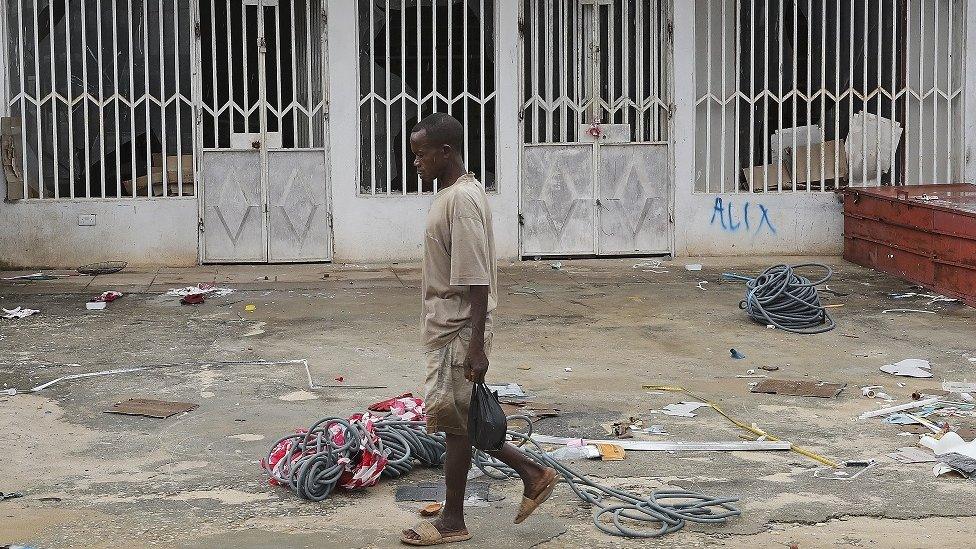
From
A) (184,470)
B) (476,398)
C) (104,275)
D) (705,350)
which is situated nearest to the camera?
(476,398)

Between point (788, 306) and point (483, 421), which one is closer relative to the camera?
point (483, 421)

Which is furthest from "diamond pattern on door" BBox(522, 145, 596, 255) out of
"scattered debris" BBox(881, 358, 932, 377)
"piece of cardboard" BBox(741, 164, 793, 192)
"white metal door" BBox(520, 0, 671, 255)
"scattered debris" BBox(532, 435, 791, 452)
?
"scattered debris" BBox(532, 435, 791, 452)

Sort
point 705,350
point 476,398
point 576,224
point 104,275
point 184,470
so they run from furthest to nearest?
point 576,224 → point 104,275 → point 705,350 → point 184,470 → point 476,398

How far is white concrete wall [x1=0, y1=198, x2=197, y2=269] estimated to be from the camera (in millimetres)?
12734

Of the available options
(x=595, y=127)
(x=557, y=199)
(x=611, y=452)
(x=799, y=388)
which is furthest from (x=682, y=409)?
(x=595, y=127)

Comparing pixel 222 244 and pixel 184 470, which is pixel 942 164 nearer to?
pixel 222 244

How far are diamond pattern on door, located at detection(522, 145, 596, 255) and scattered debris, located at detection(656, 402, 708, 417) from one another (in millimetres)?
6048

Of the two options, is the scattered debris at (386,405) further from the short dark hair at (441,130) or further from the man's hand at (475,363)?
the short dark hair at (441,130)

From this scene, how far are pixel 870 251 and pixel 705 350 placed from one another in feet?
14.5

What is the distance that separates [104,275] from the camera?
12492 millimetres

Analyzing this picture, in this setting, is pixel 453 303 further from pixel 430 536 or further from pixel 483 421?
pixel 430 536

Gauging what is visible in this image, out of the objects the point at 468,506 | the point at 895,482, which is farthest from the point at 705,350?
the point at 468,506

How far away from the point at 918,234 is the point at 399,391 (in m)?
5.93

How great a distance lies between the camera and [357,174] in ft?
42.9
